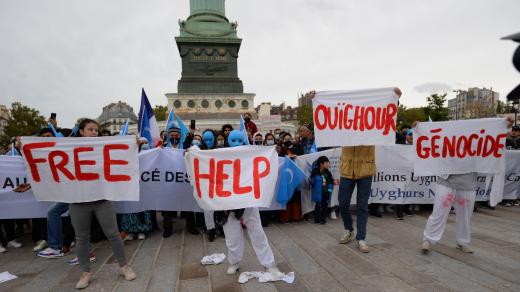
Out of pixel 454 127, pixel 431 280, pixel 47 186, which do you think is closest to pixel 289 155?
pixel 454 127

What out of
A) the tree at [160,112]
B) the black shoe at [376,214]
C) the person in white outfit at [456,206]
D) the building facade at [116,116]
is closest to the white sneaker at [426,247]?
the person in white outfit at [456,206]

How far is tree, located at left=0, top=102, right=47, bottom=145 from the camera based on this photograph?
38.3 meters

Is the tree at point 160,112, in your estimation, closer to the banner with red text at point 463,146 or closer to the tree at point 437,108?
the tree at point 437,108

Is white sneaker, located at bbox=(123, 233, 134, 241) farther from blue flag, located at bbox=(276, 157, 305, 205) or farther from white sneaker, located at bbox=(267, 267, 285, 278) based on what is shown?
white sneaker, located at bbox=(267, 267, 285, 278)

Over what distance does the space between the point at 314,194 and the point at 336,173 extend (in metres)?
1.05

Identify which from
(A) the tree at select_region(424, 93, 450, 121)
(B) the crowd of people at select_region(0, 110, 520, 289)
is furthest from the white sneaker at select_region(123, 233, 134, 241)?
(A) the tree at select_region(424, 93, 450, 121)

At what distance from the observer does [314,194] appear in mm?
6047

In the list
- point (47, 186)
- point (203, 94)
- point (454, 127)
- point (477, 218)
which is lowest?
point (477, 218)

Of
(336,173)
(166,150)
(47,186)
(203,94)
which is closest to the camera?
(47,186)

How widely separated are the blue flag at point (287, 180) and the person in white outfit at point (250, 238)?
2.15m

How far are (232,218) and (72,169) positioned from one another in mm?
2016

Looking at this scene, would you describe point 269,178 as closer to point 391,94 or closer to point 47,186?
point 391,94

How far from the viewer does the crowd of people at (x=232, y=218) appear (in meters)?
3.59

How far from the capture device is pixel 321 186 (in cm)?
604
